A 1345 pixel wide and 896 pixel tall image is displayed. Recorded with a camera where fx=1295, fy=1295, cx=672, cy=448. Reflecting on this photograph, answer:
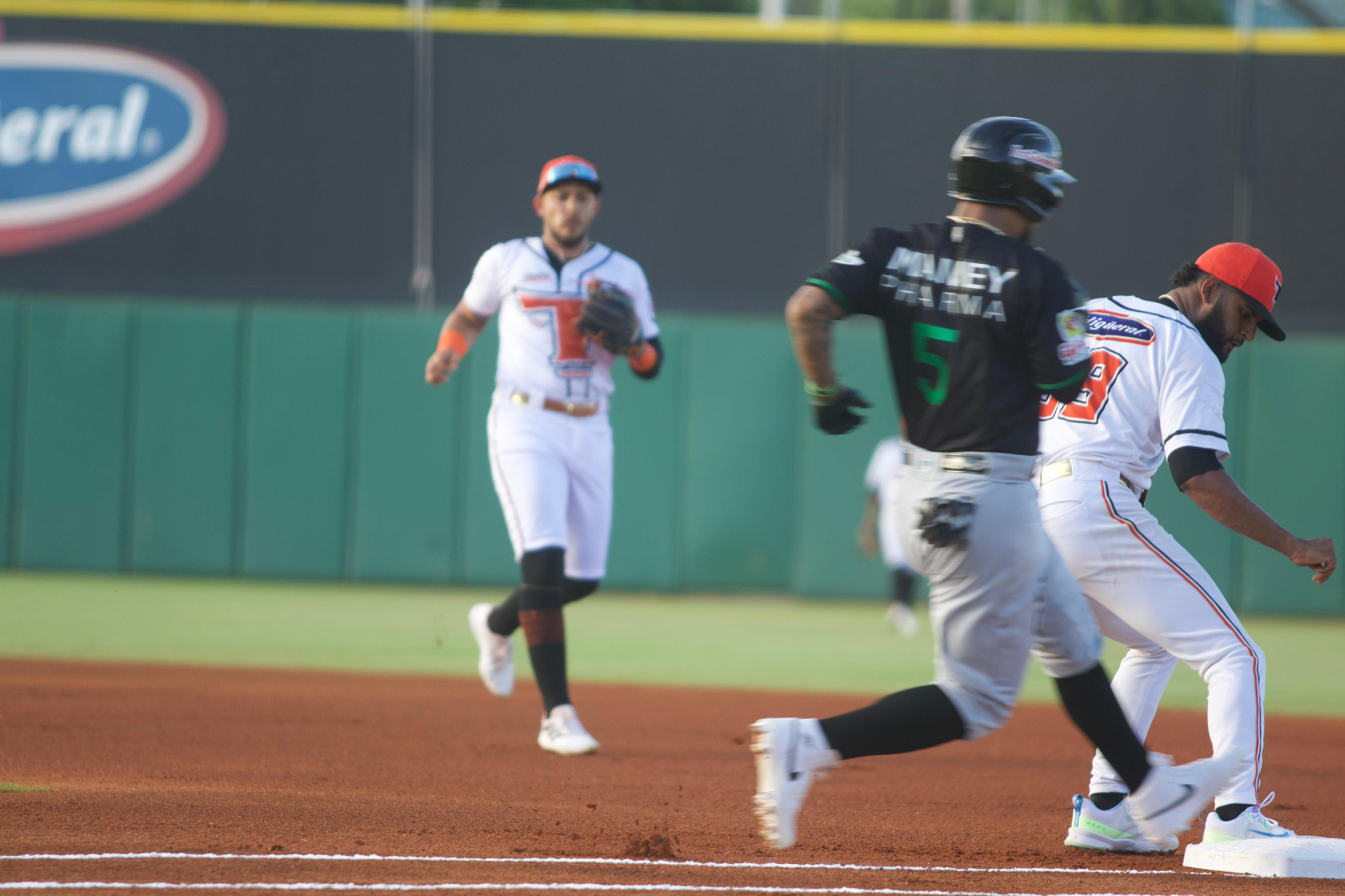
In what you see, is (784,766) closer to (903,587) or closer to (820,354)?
(820,354)

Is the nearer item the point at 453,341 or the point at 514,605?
the point at 453,341

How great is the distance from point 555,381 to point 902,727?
2.67 metres

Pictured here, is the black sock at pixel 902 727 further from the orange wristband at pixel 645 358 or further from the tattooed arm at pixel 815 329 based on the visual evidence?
the orange wristband at pixel 645 358

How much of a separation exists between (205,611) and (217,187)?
16.8 ft

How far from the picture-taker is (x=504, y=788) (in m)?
4.39

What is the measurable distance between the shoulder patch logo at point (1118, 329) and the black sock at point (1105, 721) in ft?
3.12

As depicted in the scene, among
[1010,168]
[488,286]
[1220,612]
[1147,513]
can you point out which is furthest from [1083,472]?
[488,286]

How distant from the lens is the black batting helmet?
10.00ft

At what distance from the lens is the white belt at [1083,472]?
358 centimetres

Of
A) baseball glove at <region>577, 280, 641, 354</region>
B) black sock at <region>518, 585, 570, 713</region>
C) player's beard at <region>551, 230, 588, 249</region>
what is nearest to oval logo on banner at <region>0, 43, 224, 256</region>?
player's beard at <region>551, 230, 588, 249</region>

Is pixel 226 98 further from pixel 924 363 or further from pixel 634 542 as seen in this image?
pixel 924 363

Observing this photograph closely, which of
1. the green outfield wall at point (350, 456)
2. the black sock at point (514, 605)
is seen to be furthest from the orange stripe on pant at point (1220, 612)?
the green outfield wall at point (350, 456)

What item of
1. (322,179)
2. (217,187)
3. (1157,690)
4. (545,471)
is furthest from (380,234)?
(1157,690)

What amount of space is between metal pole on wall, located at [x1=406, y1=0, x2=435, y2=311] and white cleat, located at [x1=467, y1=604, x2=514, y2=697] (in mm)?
7803
